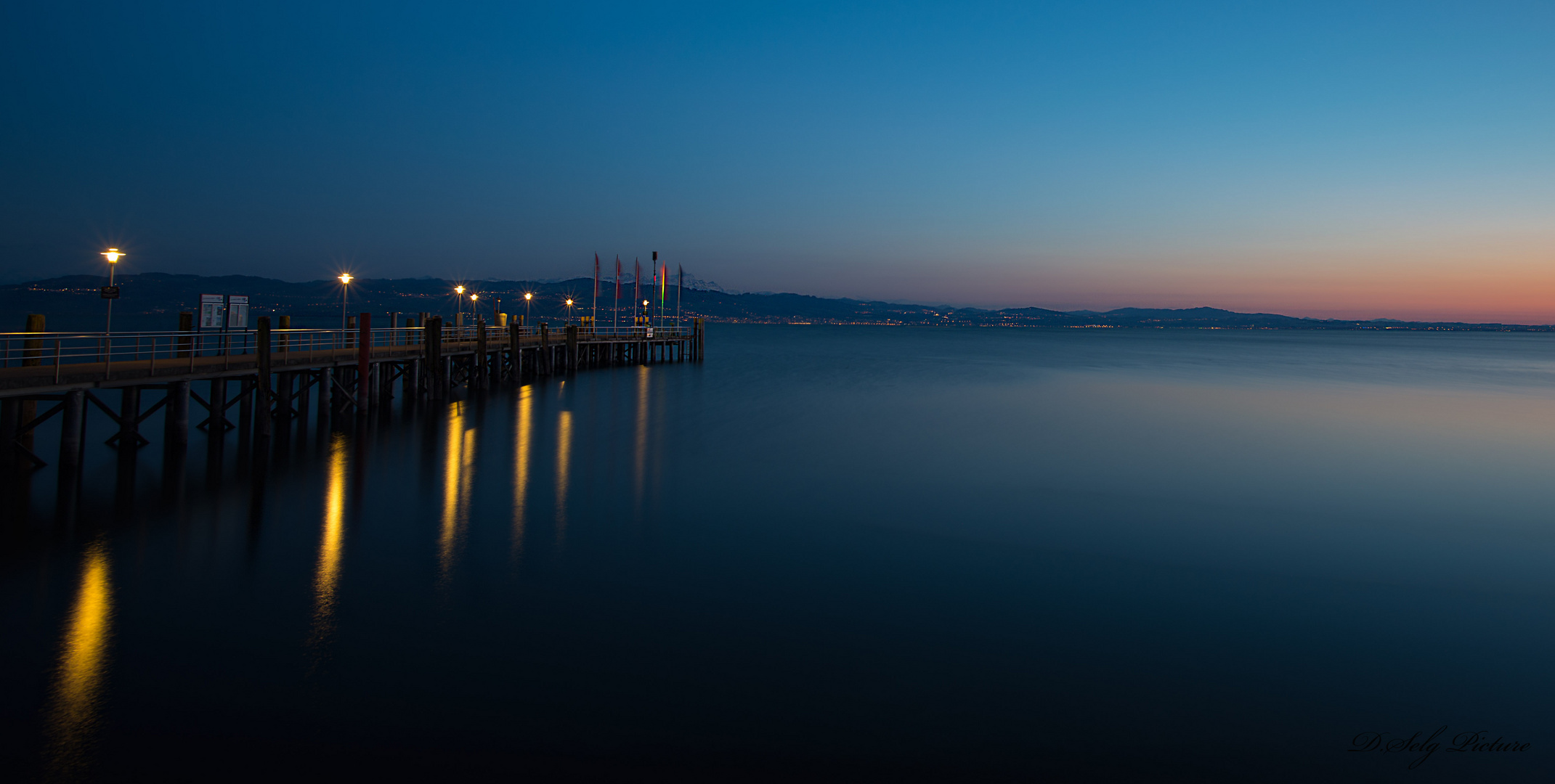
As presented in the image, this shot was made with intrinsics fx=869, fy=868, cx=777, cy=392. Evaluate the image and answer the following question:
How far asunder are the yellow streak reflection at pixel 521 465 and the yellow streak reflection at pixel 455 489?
742mm

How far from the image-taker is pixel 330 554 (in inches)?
428

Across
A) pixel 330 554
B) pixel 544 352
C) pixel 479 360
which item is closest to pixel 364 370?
pixel 479 360

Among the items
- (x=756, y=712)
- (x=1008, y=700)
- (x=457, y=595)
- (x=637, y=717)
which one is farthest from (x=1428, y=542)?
(x=457, y=595)

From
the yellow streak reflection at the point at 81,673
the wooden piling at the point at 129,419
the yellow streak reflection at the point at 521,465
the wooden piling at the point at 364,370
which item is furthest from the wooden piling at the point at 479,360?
the yellow streak reflection at the point at 81,673

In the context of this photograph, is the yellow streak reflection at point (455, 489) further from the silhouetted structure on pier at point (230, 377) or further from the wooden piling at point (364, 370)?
the silhouetted structure on pier at point (230, 377)

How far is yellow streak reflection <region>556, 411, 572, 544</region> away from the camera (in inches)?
512

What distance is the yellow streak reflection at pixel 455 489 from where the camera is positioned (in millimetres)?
11164

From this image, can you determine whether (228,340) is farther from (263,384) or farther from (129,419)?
(129,419)

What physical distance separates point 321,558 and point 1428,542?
15.9 m

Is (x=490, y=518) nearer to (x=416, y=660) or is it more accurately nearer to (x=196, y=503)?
(x=196, y=503)

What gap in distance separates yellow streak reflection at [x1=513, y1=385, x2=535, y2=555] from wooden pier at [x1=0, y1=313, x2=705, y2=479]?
10.2 ft

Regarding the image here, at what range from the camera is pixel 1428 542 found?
13.4 m
